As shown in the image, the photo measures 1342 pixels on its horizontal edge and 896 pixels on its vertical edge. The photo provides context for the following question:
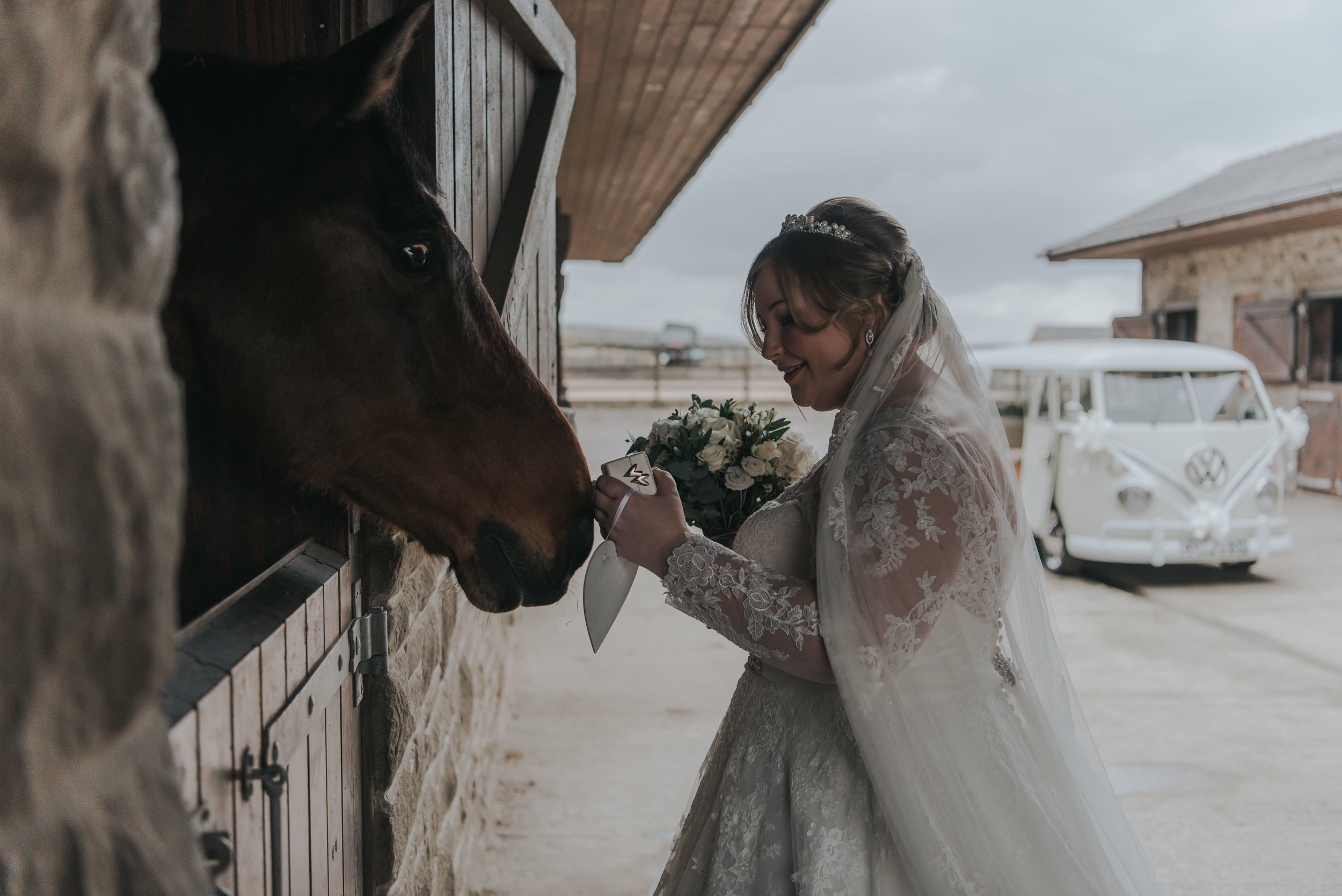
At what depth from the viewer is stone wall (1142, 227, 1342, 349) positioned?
1177 cm

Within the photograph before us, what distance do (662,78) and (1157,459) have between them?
5.14m

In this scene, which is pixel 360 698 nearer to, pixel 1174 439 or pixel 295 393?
pixel 295 393

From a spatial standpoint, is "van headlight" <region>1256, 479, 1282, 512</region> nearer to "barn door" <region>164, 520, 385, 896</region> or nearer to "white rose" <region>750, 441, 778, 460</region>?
"white rose" <region>750, 441, 778, 460</region>

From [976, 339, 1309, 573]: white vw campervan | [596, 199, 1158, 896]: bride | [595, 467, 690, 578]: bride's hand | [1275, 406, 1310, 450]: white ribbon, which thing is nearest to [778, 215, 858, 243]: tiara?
[596, 199, 1158, 896]: bride

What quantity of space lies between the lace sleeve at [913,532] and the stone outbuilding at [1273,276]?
38.5ft

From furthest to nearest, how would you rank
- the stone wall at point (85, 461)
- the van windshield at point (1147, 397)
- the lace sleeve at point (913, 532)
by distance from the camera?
the van windshield at point (1147, 397)
the lace sleeve at point (913, 532)
the stone wall at point (85, 461)

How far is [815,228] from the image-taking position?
6.32 ft

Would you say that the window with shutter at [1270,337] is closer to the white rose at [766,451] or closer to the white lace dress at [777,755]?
the white rose at [766,451]

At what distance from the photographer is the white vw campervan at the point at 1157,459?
748cm

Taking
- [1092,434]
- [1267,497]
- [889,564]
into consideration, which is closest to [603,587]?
[889,564]

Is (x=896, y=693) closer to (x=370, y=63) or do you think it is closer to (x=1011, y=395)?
Answer: (x=370, y=63)

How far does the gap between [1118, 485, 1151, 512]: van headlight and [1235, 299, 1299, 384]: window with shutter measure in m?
6.60

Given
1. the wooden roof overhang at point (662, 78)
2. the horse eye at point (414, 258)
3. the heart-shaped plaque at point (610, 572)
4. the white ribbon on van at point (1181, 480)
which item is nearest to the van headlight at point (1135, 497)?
the white ribbon on van at point (1181, 480)

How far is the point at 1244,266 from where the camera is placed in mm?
12945
